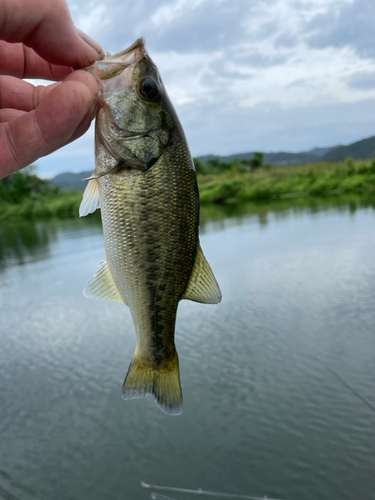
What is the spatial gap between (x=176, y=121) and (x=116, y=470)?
7.82m

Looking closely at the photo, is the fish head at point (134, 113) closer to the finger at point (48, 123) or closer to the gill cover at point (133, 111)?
the gill cover at point (133, 111)

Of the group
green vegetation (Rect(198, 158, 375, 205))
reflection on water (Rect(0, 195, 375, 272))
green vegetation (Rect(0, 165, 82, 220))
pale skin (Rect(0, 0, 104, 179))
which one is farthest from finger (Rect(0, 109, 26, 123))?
green vegetation (Rect(0, 165, 82, 220))

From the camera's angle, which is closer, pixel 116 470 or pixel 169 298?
pixel 169 298

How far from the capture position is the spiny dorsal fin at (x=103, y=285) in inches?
84.2

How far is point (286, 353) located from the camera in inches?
443

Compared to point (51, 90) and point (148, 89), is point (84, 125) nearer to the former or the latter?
point (51, 90)

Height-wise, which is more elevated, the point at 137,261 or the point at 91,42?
the point at 91,42

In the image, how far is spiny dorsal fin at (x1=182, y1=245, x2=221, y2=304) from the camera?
2.04m

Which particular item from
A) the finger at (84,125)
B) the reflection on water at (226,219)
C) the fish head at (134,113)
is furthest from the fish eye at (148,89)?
the reflection on water at (226,219)

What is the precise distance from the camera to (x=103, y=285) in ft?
7.11

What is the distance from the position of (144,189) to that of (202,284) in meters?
0.52

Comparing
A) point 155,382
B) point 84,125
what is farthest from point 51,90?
point 155,382

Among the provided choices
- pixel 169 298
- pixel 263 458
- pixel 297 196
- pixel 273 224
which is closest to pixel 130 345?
pixel 263 458

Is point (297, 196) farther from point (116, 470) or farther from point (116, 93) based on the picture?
point (116, 93)
